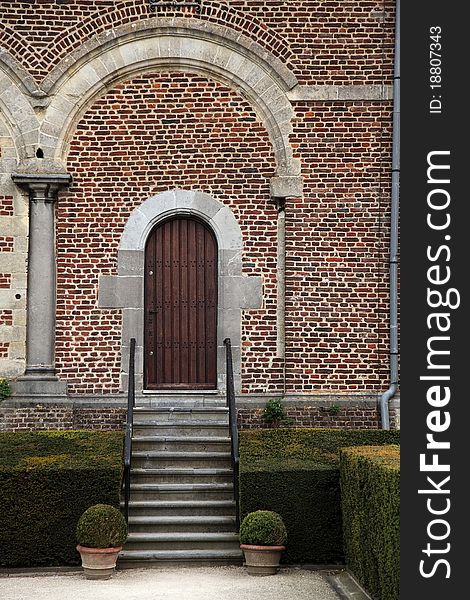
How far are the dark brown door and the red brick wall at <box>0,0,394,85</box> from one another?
8.46 ft

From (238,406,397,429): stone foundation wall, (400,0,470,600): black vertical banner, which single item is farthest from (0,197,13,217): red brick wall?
(400,0,470,600): black vertical banner

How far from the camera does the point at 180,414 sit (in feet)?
46.3

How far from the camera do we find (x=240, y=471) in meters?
11.5

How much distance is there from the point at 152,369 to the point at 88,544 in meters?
4.16

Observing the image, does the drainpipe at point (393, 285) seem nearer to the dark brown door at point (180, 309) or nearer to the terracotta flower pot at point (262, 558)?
the dark brown door at point (180, 309)

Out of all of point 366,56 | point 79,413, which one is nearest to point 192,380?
point 79,413

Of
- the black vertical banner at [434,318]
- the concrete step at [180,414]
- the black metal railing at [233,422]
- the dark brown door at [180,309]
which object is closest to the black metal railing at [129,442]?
the concrete step at [180,414]

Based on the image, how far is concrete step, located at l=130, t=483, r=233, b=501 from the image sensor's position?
12.4 meters

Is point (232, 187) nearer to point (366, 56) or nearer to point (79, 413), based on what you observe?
point (366, 56)

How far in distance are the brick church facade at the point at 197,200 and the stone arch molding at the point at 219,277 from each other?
2 cm

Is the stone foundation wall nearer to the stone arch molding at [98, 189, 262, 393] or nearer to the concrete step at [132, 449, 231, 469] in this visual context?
the stone arch molding at [98, 189, 262, 393]

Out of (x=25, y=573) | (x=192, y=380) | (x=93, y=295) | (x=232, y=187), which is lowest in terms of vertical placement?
(x=25, y=573)

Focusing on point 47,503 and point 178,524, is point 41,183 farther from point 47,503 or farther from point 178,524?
point 178,524

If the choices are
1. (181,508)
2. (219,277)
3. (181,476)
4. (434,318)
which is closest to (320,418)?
(219,277)
